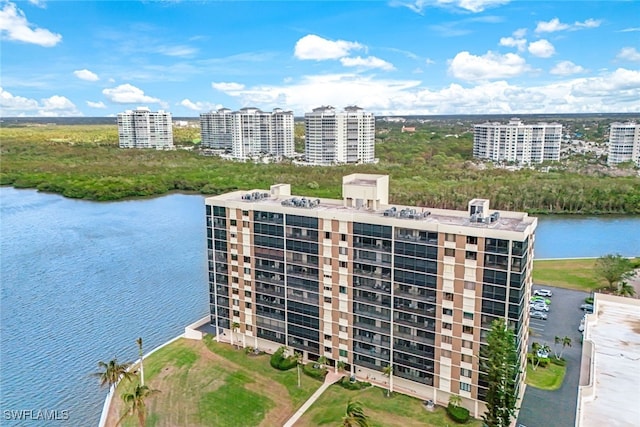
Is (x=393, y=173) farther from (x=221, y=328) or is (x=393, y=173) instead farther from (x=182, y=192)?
(x=221, y=328)

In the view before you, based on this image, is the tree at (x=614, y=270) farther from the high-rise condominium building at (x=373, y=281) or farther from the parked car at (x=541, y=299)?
the high-rise condominium building at (x=373, y=281)

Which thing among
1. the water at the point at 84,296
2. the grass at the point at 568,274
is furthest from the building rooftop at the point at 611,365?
the water at the point at 84,296

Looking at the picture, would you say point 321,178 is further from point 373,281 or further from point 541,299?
point 373,281

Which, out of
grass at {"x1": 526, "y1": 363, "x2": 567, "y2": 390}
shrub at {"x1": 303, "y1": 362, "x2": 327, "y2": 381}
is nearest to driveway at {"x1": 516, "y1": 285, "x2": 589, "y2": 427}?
grass at {"x1": 526, "y1": 363, "x2": 567, "y2": 390}

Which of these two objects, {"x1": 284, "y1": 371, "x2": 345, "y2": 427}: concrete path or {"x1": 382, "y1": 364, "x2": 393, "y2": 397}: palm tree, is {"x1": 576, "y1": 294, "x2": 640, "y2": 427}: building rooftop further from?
{"x1": 284, "y1": 371, "x2": 345, "y2": 427}: concrete path

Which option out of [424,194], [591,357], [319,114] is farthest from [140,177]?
[591,357]

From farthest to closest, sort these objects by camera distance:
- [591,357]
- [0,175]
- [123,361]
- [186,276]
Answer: [0,175]
[186,276]
[123,361]
[591,357]

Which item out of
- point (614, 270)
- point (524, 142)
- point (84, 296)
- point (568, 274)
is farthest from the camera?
point (524, 142)

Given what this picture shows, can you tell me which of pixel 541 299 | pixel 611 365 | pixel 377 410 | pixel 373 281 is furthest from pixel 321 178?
pixel 377 410
